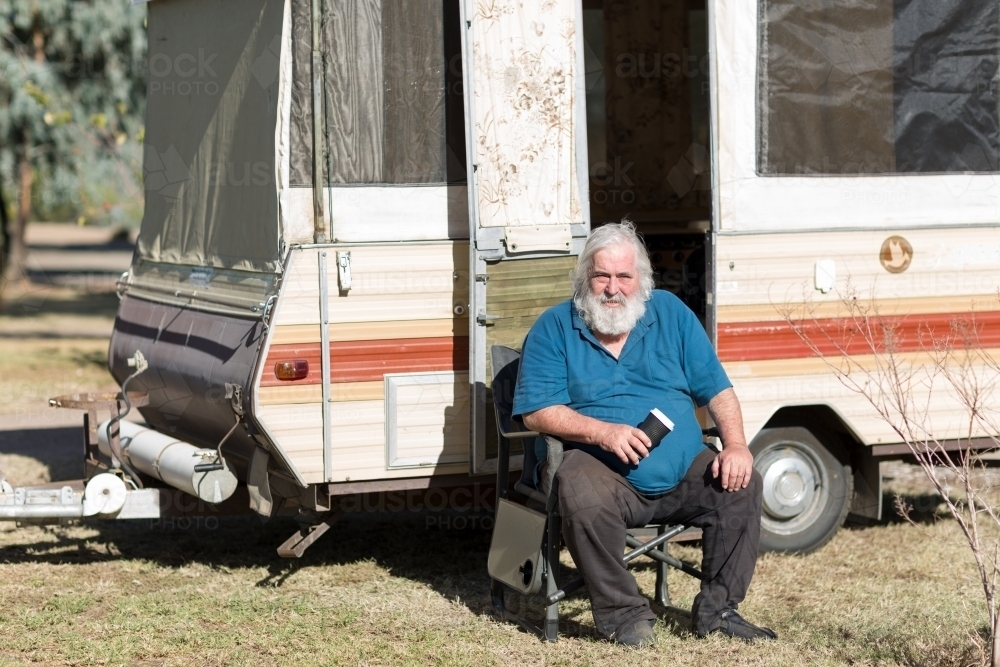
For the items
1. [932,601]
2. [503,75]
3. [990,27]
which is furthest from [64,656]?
[990,27]

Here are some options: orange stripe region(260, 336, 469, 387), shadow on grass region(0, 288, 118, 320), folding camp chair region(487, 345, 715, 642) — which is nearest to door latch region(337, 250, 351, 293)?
orange stripe region(260, 336, 469, 387)

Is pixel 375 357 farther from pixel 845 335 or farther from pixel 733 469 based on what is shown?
pixel 845 335

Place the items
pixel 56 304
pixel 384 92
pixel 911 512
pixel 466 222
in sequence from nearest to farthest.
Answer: pixel 384 92
pixel 466 222
pixel 911 512
pixel 56 304

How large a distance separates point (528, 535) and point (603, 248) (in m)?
1.07

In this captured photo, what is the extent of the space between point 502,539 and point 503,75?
1.76 meters

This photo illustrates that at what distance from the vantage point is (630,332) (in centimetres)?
475

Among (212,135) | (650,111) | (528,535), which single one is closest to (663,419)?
(528,535)

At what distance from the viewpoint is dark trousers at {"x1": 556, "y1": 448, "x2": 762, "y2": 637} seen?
14.4ft

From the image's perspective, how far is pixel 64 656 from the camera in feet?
14.6

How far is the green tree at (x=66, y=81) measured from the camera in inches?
632

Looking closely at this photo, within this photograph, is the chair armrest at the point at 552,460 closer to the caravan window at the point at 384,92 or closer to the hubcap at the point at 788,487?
the caravan window at the point at 384,92

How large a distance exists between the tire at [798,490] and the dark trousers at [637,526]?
117 centimetres

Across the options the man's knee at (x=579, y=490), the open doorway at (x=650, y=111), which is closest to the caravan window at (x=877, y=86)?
the man's knee at (x=579, y=490)

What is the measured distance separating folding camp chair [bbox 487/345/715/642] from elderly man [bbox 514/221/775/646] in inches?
4.3
